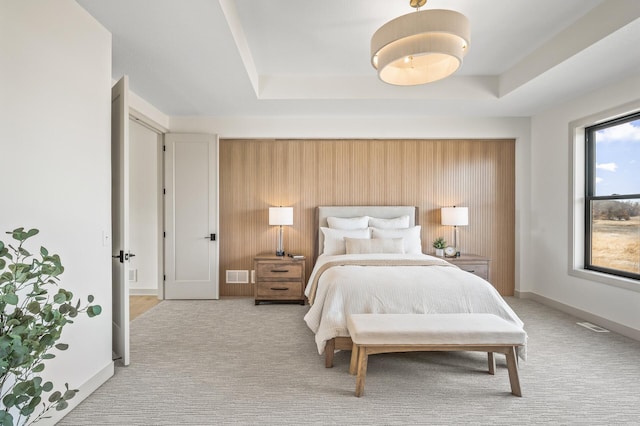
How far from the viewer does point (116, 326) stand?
277cm

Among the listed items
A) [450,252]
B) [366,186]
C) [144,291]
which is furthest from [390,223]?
[144,291]

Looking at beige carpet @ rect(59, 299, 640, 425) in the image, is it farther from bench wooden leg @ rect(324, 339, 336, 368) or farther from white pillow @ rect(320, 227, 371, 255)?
white pillow @ rect(320, 227, 371, 255)

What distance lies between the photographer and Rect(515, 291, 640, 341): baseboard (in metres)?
3.35

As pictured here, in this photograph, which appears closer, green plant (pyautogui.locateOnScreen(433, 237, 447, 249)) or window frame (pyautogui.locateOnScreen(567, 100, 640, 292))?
window frame (pyautogui.locateOnScreen(567, 100, 640, 292))

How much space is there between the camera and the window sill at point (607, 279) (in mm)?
3361

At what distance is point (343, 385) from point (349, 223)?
8.33ft

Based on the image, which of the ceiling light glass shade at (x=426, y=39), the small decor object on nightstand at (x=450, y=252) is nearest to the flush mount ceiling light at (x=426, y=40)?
the ceiling light glass shade at (x=426, y=39)

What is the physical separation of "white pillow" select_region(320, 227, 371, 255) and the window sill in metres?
2.56

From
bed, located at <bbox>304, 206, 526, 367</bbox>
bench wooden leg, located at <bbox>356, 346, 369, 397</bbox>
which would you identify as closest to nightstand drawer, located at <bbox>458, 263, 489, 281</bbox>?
bed, located at <bbox>304, 206, 526, 367</bbox>

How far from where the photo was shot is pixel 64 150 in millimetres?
2080

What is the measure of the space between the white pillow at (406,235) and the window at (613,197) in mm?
2017

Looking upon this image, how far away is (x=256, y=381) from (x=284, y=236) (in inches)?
106

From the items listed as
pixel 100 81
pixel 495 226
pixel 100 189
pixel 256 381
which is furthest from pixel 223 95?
pixel 495 226

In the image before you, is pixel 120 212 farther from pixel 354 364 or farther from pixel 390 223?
pixel 390 223
